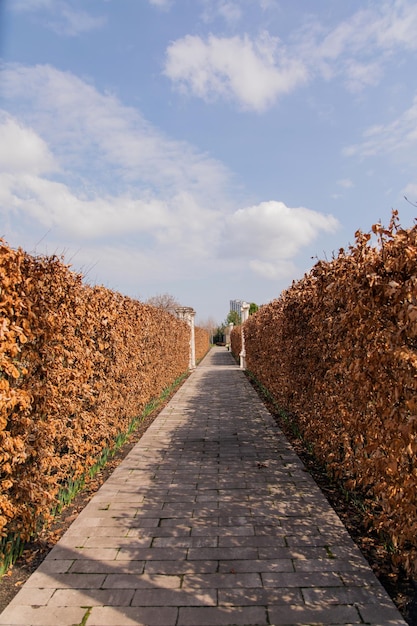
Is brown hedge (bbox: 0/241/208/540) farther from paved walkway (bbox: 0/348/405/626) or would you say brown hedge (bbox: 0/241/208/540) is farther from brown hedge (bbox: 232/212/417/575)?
brown hedge (bbox: 232/212/417/575)

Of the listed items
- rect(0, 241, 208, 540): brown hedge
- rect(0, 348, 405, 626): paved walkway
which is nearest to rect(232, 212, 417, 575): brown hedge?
rect(0, 348, 405, 626): paved walkway

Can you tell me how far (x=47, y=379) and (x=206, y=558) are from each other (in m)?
1.93

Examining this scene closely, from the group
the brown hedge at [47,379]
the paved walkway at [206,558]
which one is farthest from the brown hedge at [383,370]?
the brown hedge at [47,379]

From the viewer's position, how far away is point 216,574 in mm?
2830

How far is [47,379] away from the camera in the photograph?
3.44 meters

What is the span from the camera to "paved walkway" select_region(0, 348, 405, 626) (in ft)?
8.06

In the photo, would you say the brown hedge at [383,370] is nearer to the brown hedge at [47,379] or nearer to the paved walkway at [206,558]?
the paved walkway at [206,558]

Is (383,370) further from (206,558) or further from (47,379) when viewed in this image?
(47,379)

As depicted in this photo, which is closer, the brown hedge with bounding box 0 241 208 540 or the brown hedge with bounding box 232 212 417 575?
the brown hedge with bounding box 232 212 417 575

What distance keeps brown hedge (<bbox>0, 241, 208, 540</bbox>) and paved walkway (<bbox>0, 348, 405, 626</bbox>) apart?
0.54 metres

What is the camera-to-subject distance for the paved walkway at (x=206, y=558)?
2.46 metres

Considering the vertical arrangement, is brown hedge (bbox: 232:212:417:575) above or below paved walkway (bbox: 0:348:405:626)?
above

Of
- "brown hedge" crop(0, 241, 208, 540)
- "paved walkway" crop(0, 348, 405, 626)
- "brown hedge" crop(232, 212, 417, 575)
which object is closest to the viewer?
"brown hedge" crop(232, 212, 417, 575)

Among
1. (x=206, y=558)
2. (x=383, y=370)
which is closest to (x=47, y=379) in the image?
(x=206, y=558)
